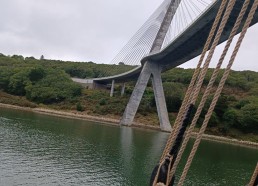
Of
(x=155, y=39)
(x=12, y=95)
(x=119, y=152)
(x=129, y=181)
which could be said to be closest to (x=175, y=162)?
(x=129, y=181)

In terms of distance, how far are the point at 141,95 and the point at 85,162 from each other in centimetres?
3012

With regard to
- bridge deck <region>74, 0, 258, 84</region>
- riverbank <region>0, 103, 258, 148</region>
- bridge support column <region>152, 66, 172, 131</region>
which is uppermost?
bridge deck <region>74, 0, 258, 84</region>

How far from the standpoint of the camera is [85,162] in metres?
17.6

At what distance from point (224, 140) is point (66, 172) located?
1235 inches

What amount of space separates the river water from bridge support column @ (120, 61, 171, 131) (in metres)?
17.1

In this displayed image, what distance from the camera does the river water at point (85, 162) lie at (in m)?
14.2

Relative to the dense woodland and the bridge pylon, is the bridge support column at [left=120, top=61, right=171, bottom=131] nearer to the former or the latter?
the bridge pylon

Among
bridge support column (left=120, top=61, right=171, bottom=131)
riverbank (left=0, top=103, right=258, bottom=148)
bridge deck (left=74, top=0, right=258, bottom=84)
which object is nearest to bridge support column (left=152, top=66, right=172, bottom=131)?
bridge support column (left=120, top=61, right=171, bottom=131)

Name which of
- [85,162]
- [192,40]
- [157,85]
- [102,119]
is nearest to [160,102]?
[157,85]

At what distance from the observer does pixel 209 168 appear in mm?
21438

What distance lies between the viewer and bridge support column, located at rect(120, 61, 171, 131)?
148ft

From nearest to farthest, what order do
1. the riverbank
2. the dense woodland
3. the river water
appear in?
the river water → the riverbank → the dense woodland

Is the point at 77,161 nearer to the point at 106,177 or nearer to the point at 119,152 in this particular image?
the point at 106,177

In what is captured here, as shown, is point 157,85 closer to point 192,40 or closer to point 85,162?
point 192,40
